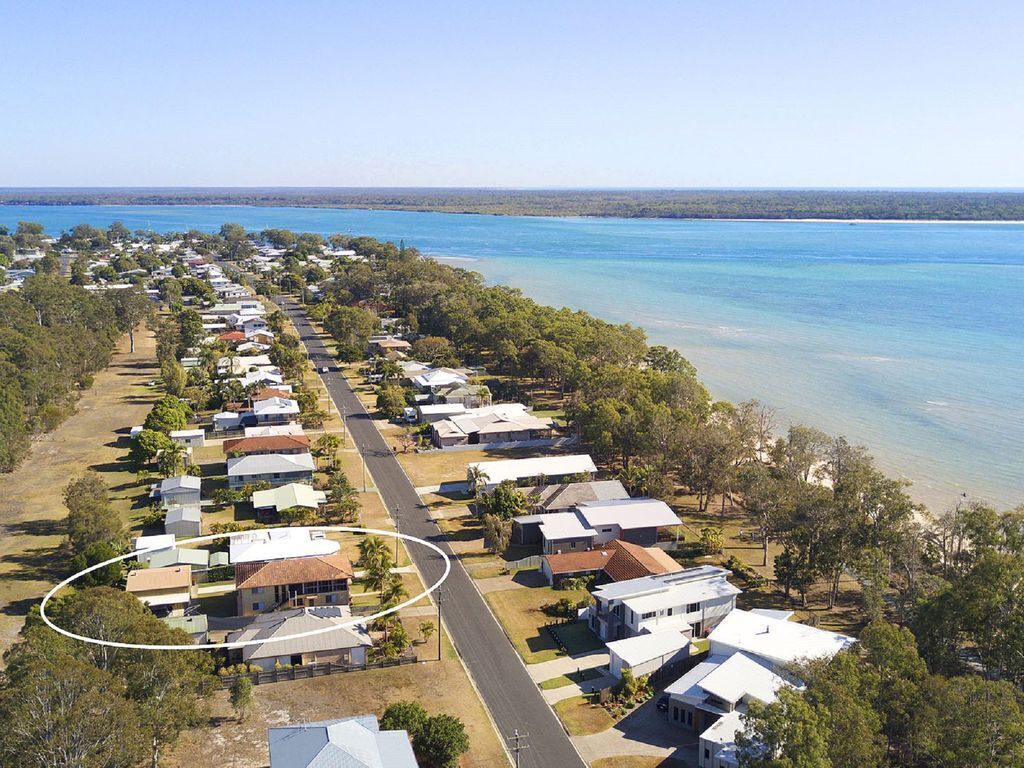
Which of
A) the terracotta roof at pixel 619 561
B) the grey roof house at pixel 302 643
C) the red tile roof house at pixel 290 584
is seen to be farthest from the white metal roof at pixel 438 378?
the grey roof house at pixel 302 643

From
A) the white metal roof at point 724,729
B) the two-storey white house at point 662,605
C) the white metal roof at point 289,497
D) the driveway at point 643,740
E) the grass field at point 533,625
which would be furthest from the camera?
the white metal roof at point 289,497

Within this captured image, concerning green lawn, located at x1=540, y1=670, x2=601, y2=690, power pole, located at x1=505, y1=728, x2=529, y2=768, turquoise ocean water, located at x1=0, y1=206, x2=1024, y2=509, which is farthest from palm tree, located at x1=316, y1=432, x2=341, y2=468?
turquoise ocean water, located at x1=0, y1=206, x2=1024, y2=509

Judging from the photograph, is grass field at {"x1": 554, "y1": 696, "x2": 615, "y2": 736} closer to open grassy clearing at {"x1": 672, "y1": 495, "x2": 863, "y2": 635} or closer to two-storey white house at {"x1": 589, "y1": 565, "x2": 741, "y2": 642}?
two-storey white house at {"x1": 589, "y1": 565, "x2": 741, "y2": 642}

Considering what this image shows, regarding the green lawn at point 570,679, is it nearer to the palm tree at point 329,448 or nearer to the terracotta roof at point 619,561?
the terracotta roof at point 619,561

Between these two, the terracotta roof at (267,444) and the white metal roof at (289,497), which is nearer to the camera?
the white metal roof at (289,497)

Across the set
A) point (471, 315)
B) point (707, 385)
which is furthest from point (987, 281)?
point (471, 315)

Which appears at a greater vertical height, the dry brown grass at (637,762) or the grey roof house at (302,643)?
the grey roof house at (302,643)

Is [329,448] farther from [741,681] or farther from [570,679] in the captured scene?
[741,681]
